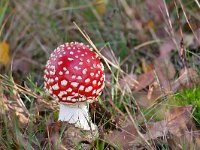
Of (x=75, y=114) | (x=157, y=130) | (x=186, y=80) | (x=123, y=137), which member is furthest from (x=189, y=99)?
(x=75, y=114)

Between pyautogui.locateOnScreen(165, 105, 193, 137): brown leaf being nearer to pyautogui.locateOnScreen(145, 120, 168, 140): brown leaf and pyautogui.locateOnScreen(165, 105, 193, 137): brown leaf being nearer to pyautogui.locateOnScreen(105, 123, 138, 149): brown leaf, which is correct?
pyautogui.locateOnScreen(145, 120, 168, 140): brown leaf

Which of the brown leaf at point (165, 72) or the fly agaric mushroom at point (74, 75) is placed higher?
the fly agaric mushroom at point (74, 75)

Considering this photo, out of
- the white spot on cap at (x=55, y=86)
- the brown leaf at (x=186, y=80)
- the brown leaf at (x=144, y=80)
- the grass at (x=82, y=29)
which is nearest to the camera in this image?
the white spot on cap at (x=55, y=86)

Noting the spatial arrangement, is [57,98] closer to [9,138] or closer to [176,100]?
[9,138]

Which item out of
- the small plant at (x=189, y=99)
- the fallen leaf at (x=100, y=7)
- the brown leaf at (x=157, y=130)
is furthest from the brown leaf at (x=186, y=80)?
the fallen leaf at (x=100, y=7)

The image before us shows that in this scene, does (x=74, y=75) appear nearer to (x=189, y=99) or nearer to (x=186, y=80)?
(x=189, y=99)

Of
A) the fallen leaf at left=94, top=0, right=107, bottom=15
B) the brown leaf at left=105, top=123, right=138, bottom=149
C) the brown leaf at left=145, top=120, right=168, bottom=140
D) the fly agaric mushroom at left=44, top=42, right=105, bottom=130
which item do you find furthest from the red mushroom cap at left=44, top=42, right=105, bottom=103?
the fallen leaf at left=94, top=0, right=107, bottom=15

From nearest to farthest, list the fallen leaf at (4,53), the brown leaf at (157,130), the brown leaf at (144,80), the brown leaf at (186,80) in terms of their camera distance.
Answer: the brown leaf at (157,130), the brown leaf at (186,80), the brown leaf at (144,80), the fallen leaf at (4,53)

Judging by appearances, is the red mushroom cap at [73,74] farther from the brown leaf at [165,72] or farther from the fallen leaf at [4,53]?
the fallen leaf at [4,53]
